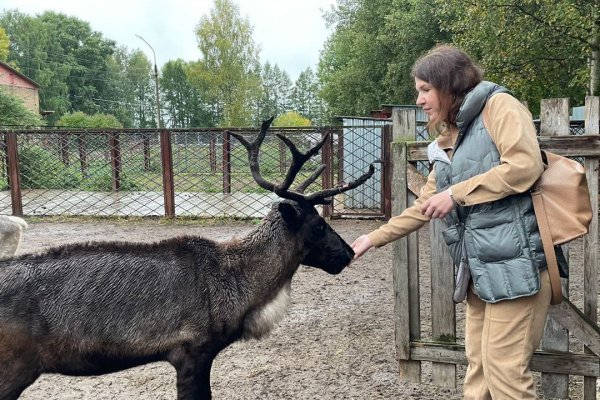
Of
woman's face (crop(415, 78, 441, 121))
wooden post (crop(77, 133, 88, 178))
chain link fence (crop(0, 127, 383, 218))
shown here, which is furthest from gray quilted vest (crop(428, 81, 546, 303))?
wooden post (crop(77, 133, 88, 178))

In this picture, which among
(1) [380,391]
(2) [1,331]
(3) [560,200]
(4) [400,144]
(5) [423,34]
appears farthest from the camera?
(5) [423,34]

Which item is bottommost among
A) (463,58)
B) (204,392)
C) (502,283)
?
(204,392)

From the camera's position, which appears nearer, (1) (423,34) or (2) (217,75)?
(1) (423,34)

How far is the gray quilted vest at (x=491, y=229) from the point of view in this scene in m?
2.35

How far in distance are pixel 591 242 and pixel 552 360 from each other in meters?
0.80

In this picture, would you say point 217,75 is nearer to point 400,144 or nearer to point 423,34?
point 423,34

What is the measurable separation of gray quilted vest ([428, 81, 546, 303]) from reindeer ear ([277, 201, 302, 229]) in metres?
1.38

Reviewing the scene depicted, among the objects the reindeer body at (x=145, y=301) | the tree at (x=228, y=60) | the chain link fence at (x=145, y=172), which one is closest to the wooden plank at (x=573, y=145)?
the reindeer body at (x=145, y=301)

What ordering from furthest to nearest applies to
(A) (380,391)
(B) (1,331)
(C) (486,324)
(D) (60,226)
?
(D) (60,226)
(A) (380,391)
(B) (1,331)
(C) (486,324)

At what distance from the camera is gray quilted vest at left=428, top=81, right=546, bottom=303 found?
7.70 ft

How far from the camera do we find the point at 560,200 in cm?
235

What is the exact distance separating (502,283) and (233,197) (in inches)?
473

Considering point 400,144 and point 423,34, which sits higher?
point 423,34

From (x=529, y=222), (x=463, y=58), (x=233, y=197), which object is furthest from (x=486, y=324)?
(x=233, y=197)
